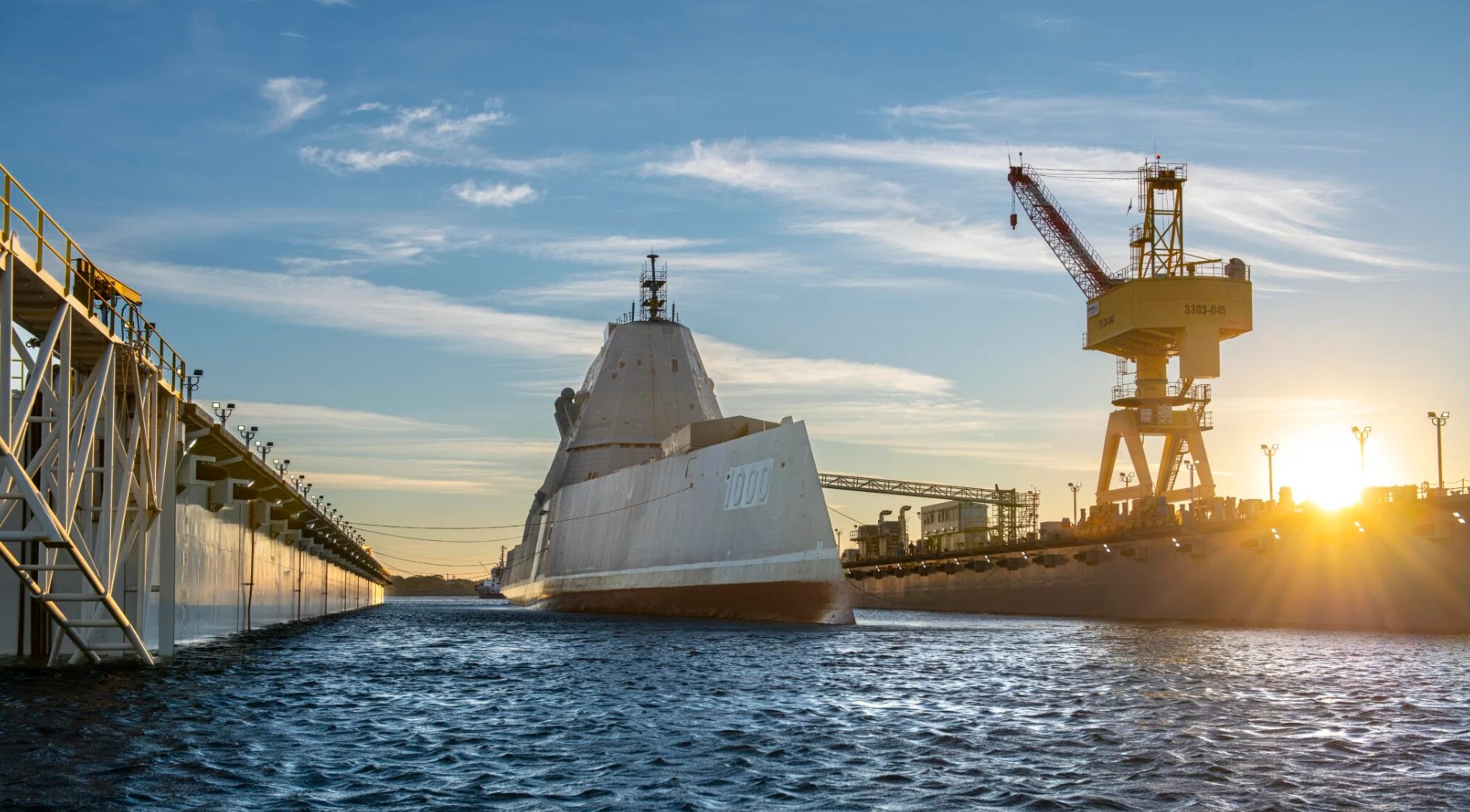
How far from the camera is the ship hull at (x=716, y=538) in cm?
4166

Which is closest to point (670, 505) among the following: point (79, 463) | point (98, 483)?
point (98, 483)

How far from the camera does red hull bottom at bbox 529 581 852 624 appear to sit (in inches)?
1667

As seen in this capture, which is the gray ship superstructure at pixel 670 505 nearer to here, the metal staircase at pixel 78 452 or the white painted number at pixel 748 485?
the white painted number at pixel 748 485

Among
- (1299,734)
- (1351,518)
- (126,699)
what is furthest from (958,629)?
(126,699)

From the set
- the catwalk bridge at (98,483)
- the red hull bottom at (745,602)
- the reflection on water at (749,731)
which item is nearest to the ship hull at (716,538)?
the red hull bottom at (745,602)

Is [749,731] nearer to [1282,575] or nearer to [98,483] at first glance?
[98,483]

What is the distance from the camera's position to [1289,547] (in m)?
48.3

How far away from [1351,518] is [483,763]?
39633mm

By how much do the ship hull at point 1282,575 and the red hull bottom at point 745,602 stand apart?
18407 mm

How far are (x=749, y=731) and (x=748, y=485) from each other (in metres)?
27.3

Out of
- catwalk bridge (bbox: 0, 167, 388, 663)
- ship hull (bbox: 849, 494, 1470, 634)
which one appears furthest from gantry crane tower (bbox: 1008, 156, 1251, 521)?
catwalk bridge (bbox: 0, 167, 388, 663)

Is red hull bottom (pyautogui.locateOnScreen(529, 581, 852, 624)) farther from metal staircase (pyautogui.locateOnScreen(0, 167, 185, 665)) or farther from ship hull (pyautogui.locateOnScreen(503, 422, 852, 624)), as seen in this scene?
metal staircase (pyautogui.locateOnScreen(0, 167, 185, 665))

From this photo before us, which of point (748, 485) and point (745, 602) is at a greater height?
point (748, 485)

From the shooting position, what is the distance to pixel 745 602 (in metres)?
46.5
